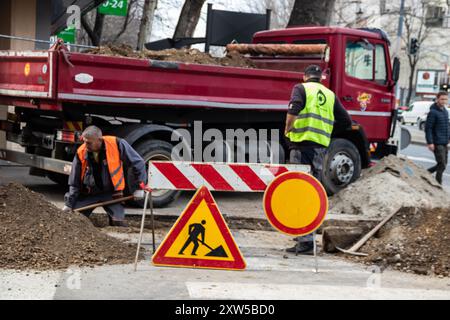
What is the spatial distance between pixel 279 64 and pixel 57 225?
636 centimetres

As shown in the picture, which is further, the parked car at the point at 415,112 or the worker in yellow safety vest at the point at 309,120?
the parked car at the point at 415,112

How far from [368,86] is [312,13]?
16.9 ft

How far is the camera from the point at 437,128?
14.6 meters

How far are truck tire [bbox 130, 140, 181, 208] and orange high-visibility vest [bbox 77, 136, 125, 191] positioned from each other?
7.04 feet

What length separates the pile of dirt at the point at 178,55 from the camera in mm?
10583

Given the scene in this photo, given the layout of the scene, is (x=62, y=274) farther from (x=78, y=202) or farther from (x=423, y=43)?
(x=423, y=43)

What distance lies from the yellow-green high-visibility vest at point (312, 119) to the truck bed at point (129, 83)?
269cm

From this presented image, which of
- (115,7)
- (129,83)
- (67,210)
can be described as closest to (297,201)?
(67,210)

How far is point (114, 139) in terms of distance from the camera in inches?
324

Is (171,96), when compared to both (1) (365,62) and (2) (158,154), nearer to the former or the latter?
(2) (158,154)

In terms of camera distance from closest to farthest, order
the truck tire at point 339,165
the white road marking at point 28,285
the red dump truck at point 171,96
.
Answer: the white road marking at point 28,285 → the red dump truck at point 171,96 → the truck tire at point 339,165

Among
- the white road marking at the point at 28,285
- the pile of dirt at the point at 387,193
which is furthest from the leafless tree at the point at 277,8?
the white road marking at the point at 28,285

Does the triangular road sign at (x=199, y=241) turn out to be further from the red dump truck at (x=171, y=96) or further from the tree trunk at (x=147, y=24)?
the tree trunk at (x=147, y=24)
